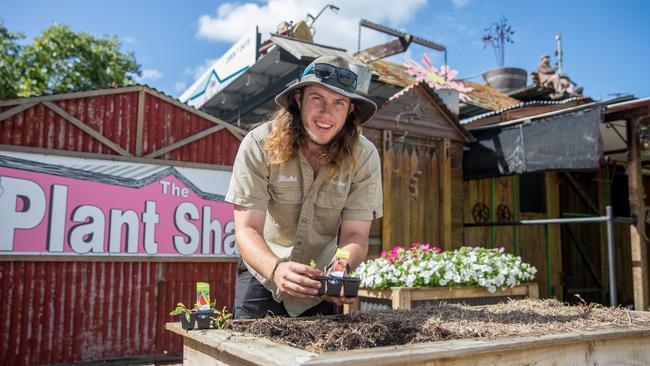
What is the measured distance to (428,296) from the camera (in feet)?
17.0

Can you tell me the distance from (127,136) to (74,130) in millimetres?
628

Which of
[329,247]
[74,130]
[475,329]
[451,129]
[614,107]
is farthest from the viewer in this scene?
[451,129]

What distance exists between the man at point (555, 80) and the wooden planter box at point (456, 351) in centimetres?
916

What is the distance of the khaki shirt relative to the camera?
275cm

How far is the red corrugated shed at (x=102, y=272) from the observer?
5754 mm

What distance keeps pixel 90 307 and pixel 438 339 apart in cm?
528

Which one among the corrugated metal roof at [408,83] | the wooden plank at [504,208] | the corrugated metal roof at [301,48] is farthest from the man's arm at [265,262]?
the wooden plank at [504,208]

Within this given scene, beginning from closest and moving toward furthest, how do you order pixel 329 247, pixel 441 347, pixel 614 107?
pixel 441 347 → pixel 329 247 → pixel 614 107

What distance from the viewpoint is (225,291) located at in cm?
703

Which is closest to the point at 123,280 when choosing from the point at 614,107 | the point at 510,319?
the point at 510,319

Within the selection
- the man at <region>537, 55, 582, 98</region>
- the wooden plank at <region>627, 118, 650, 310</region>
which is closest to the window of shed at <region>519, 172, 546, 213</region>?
the man at <region>537, 55, 582, 98</region>

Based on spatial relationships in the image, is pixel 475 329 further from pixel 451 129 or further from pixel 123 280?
pixel 451 129

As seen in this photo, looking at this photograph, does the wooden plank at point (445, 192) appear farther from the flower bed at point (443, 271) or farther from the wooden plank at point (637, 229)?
the wooden plank at point (637, 229)

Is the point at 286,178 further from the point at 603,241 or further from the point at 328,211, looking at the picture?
the point at 603,241
